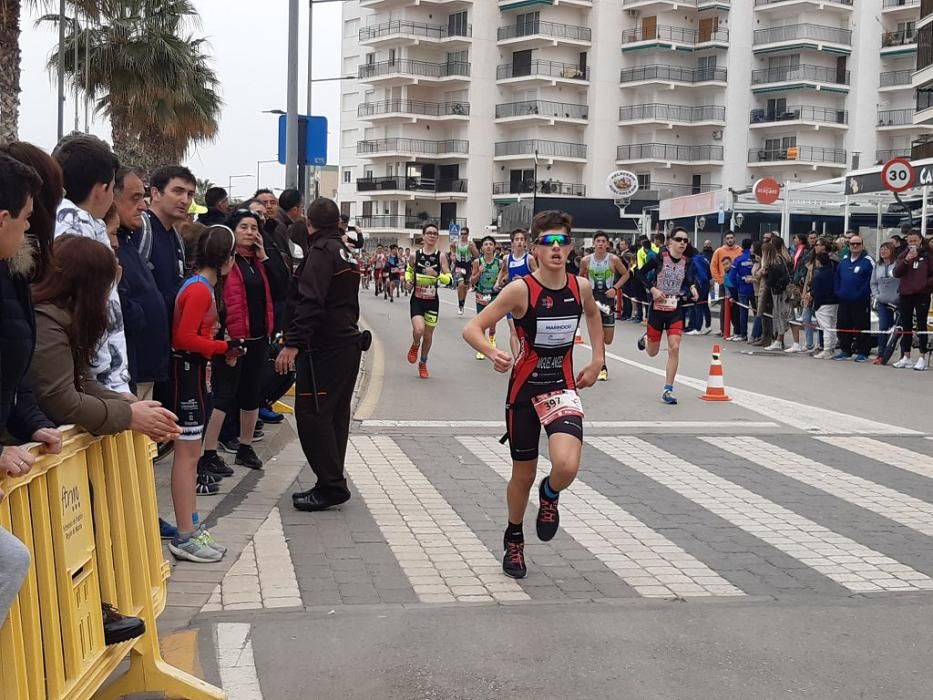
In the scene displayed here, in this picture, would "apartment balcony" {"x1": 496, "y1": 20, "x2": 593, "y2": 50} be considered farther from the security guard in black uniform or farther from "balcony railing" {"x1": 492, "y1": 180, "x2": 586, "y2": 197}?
the security guard in black uniform

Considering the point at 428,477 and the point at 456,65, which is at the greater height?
the point at 456,65

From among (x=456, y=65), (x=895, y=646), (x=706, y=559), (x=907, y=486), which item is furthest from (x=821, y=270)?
(x=456, y=65)

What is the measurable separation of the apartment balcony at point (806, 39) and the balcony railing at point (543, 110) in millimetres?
12013

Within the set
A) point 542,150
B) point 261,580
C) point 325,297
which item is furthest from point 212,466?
point 542,150

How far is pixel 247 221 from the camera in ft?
26.0

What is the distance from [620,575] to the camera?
617 centimetres

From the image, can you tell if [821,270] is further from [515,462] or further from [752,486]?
[515,462]

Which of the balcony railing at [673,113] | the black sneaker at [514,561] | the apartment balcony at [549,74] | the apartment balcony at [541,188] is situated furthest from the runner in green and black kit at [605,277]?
the balcony railing at [673,113]

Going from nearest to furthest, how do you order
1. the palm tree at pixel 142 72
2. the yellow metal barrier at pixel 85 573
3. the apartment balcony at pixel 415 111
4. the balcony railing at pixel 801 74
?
the yellow metal barrier at pixel 85 573
the palm tree at pixel 142 72
the balcony railing at pixel 801 74
the apartment balcony at pixel 415 111

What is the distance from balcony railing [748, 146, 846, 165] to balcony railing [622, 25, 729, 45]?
7883 mm

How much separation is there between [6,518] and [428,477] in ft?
18.3

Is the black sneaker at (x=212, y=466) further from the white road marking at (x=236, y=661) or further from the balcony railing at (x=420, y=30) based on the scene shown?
the balcony railing at (x=420, y=30)

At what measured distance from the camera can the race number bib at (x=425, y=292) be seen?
15.6m

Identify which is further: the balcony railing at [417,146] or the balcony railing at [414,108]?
the balcony railing at [414,108]
